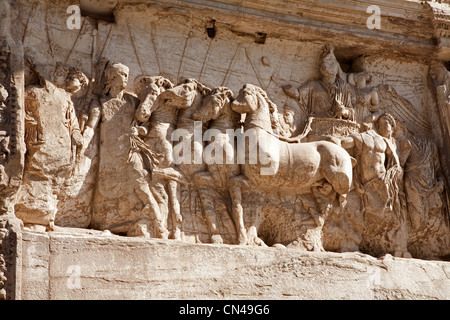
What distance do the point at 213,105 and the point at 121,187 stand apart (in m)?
1.06

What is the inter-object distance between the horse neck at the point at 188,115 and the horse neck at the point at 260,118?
445 millimetres

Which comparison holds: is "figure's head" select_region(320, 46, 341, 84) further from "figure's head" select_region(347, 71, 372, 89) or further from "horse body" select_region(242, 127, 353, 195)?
"horse body" select_region(242, 127, 353, 195)

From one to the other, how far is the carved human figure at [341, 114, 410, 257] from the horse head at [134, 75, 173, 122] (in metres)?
1.73

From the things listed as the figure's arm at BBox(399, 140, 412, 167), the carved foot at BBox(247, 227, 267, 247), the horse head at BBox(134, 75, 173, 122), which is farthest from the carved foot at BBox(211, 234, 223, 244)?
the figure's arm at BBox(399, 140, 412, 167)

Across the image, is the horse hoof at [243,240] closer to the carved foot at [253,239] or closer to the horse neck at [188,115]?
the carved foot at [253,239]

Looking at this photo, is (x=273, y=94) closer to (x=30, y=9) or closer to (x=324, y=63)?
(x=324, y=63)

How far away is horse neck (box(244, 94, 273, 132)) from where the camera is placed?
733cm

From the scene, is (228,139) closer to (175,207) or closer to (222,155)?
(222,155)

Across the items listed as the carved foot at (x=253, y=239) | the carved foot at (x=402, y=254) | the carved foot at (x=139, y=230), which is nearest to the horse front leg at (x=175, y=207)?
the carved foot at (x=139, y=230)

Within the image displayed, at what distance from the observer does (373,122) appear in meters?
8.06

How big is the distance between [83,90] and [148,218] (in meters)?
1.21

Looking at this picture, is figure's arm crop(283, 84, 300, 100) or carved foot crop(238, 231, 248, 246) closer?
carved foot crop(238, 231, 248, 246)

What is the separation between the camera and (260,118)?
736 centimetres
